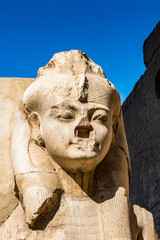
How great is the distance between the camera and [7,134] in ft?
9.83

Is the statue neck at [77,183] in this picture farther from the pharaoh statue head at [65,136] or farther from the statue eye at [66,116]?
the statue eye at [66,116]

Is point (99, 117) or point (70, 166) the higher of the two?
point (99, 117)

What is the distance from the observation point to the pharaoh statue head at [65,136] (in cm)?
246

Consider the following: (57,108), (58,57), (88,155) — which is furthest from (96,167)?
(58,57)

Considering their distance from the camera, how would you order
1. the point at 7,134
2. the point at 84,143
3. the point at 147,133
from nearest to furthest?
the point at 84,143 < the point at 7,134 < the point at 147,133

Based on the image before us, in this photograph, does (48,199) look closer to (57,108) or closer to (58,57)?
(57,108)

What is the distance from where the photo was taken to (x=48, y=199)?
2.43 m

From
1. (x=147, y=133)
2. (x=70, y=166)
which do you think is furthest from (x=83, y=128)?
(x=147, y=133)

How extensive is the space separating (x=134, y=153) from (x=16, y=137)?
219 inches

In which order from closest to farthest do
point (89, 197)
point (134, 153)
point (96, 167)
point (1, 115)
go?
point (89, 197) < point (96, 167) < point (1, 115) < point (134, 153)

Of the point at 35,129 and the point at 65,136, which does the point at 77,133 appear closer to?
the point at 65,136

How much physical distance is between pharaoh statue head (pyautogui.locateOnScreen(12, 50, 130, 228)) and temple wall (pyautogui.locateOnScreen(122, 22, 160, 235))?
13.7 feet

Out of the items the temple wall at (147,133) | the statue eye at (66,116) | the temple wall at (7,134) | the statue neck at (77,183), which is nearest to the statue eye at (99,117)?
the statue eye at (66,116)

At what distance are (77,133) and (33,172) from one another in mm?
361
